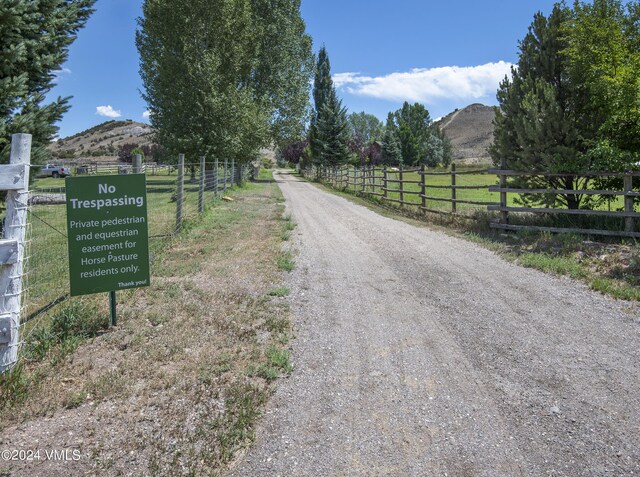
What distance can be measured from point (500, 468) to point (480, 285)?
4000mm

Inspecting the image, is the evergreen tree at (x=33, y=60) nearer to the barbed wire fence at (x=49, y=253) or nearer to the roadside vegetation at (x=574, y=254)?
the barbed wire fence at (x=49, y=253)

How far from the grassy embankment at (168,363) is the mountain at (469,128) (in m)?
127

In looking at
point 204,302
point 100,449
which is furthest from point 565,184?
point 100,449

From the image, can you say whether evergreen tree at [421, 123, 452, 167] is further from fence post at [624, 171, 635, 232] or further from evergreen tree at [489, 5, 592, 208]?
fence post at [624, 171, 635, 232]

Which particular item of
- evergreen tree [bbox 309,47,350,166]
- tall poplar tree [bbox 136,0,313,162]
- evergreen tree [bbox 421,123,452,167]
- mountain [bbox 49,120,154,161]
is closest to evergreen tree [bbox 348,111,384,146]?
evergreen tree [bbox 421,123,452,167]

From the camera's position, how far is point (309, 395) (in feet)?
11.4

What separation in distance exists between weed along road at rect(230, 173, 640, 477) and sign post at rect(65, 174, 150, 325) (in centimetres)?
201

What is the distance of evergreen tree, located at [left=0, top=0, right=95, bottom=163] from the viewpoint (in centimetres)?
707

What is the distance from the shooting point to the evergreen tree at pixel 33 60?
23.2ft

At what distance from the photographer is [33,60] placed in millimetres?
8078

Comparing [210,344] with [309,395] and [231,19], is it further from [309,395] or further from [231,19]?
[231,19]

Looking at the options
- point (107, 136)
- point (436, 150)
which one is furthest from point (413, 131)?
point (107, 136)

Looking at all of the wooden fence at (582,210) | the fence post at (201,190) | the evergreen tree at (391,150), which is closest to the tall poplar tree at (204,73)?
the fence post at (201,190)

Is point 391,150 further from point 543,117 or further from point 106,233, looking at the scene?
point 106,233
